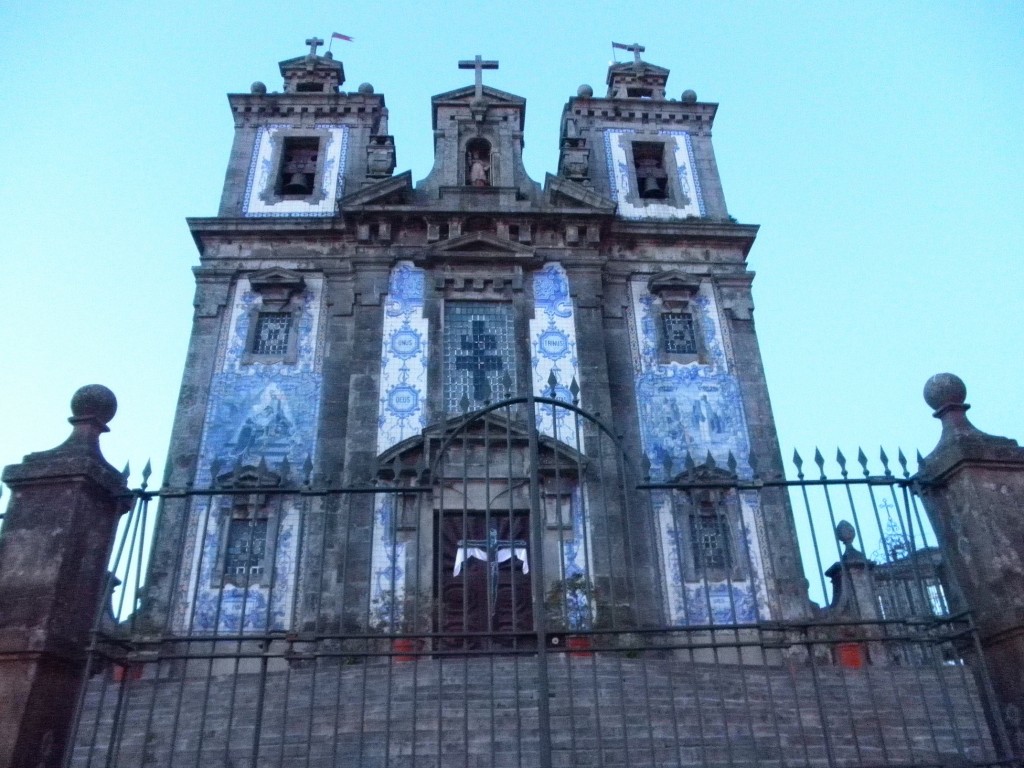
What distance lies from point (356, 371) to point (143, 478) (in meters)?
9.11

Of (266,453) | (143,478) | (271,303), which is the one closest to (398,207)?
(271,303)

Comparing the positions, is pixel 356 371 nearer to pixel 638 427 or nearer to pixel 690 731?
pixel 638 427

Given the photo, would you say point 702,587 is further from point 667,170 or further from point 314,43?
point 314,43

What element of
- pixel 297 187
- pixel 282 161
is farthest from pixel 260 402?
pixel 282 161

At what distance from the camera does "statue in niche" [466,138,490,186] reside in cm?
1780

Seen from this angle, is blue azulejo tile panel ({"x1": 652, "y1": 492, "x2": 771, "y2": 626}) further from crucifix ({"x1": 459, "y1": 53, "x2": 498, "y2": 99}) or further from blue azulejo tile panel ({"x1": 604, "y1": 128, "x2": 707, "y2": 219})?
crucifix ({"x1": 459, "y1": 53, "x2": 498, "y2": 99})

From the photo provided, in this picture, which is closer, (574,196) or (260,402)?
(260,402)

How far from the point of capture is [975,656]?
5.55m

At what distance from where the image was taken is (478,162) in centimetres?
1817

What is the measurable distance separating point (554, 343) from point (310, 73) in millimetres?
10304

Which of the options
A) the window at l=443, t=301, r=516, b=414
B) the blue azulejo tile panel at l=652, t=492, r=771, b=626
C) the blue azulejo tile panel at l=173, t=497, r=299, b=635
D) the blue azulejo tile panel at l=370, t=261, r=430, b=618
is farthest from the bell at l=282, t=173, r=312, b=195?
the blue azulejo tile panel at l=652, t=492, r=771, b=626

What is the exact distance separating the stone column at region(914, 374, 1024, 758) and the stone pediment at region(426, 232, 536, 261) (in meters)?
10.8

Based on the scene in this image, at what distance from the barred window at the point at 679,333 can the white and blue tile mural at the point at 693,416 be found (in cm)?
20

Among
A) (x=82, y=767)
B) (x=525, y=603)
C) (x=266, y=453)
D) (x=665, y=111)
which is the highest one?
(x=665, y=111)
